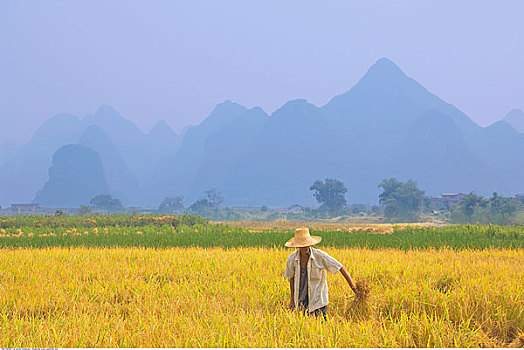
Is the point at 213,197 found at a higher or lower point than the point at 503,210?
higher

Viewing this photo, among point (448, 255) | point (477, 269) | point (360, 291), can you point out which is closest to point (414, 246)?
point (448, 255)

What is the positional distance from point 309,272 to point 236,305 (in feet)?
4.52

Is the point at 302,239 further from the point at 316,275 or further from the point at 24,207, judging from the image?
the point at 24,207

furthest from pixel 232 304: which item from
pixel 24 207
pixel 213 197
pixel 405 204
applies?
pixel 24 207

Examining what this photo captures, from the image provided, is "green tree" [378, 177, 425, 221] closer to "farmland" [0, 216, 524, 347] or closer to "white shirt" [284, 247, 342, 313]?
"farmland" [0, 216, 524, 347]

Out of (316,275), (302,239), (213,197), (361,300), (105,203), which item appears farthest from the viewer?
(105,203)

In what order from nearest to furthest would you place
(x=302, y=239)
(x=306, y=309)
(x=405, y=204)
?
(x=302, y=239) → (x=306, y=309) → (x=405, y=204)

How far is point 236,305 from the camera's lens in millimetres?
5852

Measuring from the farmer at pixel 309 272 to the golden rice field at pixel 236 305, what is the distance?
0.26 m

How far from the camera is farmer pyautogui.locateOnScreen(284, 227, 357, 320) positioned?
16.1 feet

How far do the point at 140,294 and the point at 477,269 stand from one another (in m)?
5.77

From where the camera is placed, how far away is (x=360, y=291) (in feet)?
18.1

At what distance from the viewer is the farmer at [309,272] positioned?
491 centimetres

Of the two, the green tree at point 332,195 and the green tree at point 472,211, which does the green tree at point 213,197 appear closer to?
the green tree at point 332,195
